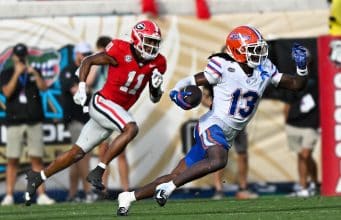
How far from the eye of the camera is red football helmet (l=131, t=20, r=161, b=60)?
1114 centimetres

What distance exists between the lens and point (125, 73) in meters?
11.4

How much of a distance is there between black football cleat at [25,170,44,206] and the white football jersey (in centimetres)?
207

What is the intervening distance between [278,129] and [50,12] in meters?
2.96

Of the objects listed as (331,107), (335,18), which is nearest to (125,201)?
(331,107)

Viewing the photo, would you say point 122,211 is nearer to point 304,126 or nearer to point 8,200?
point 8,200

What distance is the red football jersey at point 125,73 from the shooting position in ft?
37.1

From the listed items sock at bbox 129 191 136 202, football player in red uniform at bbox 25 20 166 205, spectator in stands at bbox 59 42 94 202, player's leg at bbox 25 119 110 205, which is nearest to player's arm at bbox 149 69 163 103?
football player in red uniform at bbox 25 20 166 205

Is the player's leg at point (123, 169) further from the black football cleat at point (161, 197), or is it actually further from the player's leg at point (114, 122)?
the black football cleat at point (161, 197)

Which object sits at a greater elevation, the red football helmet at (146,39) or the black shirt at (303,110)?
the red football helmet at (146,39)

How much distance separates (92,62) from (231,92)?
2.09 meters

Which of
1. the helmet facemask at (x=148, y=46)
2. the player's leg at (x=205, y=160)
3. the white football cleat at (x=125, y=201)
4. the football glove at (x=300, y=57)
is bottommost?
the white football cleat at (x=125, y=201)

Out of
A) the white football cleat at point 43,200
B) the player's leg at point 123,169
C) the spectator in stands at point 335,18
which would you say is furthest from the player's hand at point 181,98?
the spectator in stands at point 335,18

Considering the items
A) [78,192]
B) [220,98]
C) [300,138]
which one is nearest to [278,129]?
[300,138]

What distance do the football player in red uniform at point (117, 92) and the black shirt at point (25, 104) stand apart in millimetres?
2225
